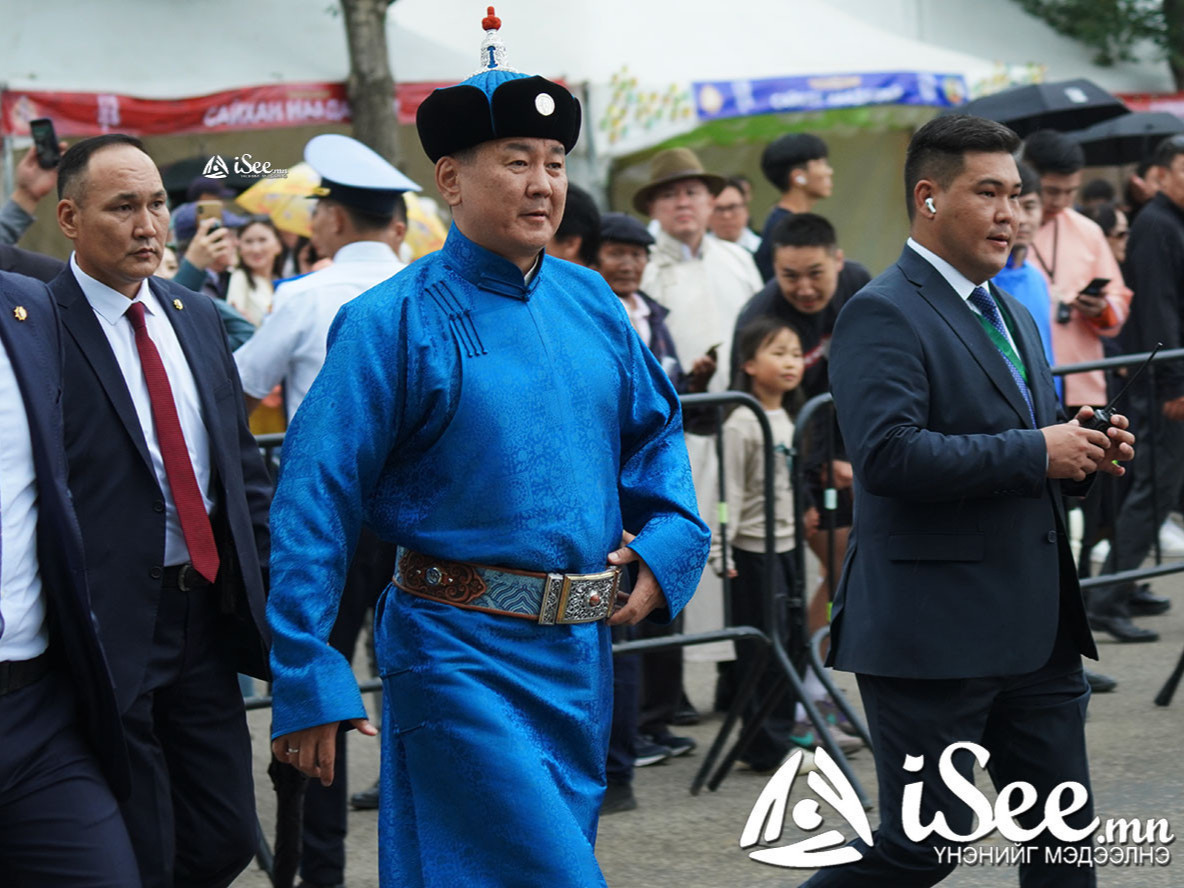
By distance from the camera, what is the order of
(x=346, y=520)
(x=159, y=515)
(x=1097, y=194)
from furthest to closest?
1. (x=1097, y=194)
2. (x=159, y=515)
3. (x=346, y=520)

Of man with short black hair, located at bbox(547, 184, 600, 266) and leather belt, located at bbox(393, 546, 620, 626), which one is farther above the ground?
man with short black hair, located at bbox(547, 184, 600, 266)

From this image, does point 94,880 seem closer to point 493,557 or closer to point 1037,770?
point 493,557

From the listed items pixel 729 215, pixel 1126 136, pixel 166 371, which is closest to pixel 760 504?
pixel 166 371

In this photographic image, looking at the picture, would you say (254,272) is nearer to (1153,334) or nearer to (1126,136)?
(1153,334)

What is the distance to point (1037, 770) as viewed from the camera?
369cm

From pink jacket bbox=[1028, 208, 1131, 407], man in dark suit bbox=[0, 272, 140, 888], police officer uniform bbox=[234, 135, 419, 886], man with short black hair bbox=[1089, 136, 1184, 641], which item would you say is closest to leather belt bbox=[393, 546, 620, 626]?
man in dark suit bbox=[0, 272, 140, 888]

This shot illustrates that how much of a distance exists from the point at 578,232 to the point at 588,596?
3158 mm

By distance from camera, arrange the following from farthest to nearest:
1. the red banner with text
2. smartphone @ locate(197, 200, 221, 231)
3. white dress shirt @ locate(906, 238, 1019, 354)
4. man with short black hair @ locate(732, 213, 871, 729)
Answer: the red banner with text, man with short black hair @ locate(732, 213, 871, 729), smartphone @ locate(197, 200, 221, 231), white dress shirt @ locate(906, 238, 1019, 354)

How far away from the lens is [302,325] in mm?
5117

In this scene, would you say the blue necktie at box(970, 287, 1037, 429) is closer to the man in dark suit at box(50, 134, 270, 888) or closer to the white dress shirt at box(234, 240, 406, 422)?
the man in dark suit at box(50, 134, 270, 888)

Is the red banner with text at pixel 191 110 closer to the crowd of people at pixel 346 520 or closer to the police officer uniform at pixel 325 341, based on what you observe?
the police officer uniform at pixel 325 341

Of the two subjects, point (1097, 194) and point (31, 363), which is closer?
point (31, 363)

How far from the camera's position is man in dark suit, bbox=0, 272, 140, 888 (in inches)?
124

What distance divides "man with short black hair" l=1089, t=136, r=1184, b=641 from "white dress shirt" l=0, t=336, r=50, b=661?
493 cm
